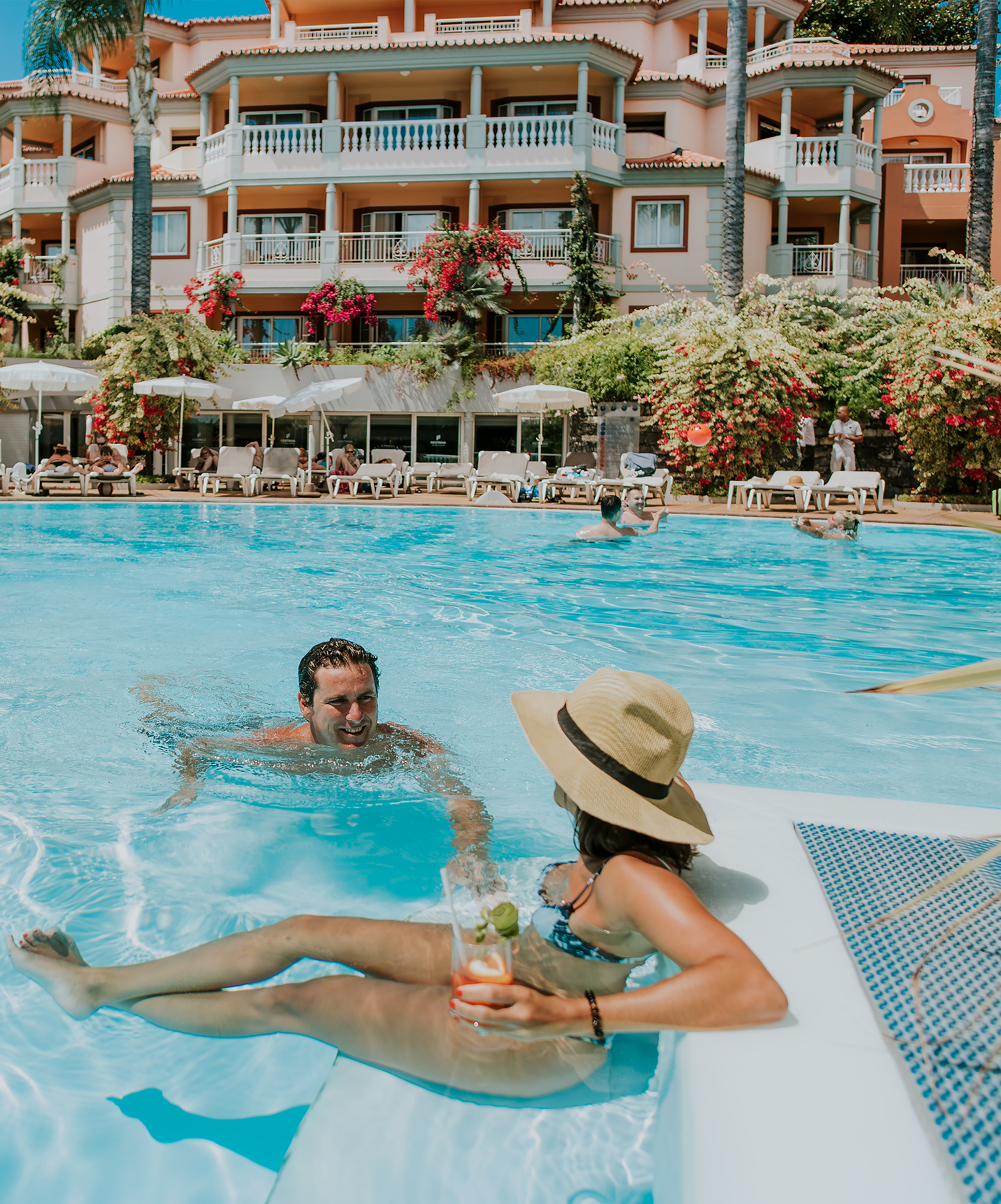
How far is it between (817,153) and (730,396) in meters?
11.7

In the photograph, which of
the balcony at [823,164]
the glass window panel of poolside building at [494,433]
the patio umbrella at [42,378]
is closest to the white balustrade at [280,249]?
the glass window panel of poolside building at [494,433]

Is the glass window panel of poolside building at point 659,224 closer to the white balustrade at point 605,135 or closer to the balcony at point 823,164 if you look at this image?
the white balustrade at point 605,135

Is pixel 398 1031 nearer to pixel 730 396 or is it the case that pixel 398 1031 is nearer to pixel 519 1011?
pixel 519 1011

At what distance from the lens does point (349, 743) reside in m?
3.69

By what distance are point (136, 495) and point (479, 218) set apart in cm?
1213

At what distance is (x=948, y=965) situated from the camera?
1821 mm

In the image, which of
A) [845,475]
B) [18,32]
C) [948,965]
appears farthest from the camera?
[18,32]

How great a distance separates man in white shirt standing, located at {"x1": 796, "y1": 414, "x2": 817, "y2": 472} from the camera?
1958 centimetres

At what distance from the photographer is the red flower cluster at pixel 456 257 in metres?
23.9

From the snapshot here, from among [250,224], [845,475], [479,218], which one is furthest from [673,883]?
[250,224]

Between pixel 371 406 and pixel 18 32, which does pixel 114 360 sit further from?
pixel 18 32

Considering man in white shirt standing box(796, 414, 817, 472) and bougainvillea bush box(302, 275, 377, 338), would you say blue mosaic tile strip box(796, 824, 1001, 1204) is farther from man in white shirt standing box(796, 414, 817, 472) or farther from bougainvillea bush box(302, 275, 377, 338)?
bougainvillea bush box(302, 275, 377, 338)

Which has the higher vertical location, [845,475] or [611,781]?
[845,475]

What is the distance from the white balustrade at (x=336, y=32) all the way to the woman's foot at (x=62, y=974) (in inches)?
1195
